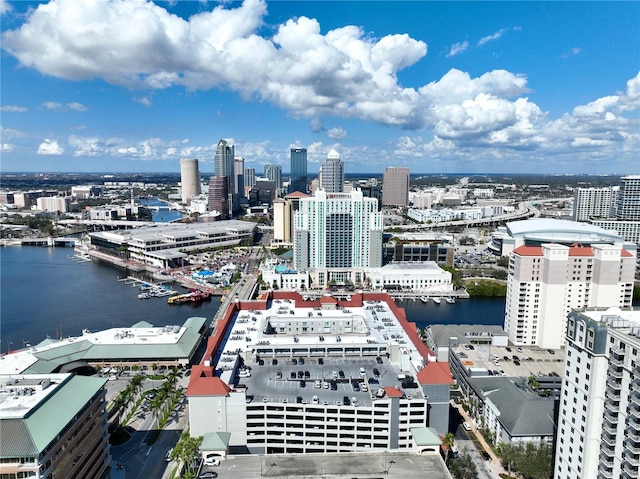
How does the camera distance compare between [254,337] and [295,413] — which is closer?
[295,413]

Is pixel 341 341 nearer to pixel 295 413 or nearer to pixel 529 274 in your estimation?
pixel 295 413

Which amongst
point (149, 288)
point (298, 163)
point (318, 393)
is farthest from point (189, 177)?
point (318, 393)

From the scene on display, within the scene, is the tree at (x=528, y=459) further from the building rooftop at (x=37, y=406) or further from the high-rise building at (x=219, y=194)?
the high-rise building at (x=219, y=194)

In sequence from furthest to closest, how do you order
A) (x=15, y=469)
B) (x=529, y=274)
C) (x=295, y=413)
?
(x=529, y=274) < (x=295, y=413) < (x=15, y=469)

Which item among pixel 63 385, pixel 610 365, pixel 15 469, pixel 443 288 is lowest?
pixel 443 288

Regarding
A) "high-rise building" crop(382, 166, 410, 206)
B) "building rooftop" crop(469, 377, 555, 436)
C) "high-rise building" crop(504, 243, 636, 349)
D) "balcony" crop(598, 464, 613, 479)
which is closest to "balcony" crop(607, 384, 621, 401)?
"balcony" crop(598, 464, 613, 479)

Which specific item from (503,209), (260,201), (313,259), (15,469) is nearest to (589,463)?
(15,469)

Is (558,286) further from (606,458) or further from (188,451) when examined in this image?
(188,451)

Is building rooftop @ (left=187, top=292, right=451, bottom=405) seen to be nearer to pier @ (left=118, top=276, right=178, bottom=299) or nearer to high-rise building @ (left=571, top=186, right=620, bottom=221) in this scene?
pier @ (left=118, top=276, right=178, bottom=299)
